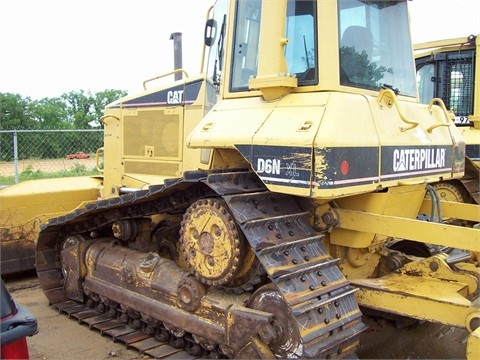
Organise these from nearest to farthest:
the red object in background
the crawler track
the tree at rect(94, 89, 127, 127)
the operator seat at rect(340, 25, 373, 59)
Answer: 1. the crawler track
2. the operator seat at rect(340, 25, 373, 59)
3. the red object in background
4. the tree at rect(94, 89, 127, 127)

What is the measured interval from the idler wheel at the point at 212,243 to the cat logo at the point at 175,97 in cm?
186

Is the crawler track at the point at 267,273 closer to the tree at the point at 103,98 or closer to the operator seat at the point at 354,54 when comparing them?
the operator seat at the point at 354,54

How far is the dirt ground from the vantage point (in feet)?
13.1

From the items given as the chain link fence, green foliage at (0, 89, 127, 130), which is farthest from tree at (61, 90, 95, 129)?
the chain link fence

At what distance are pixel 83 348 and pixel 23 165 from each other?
309 inches

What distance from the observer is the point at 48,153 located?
1153cm

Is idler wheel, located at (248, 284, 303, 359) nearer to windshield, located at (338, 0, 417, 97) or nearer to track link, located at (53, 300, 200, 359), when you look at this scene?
track link, located at (53, 300, 200, 359)

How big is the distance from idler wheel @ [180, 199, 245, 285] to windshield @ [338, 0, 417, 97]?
120 centimetres

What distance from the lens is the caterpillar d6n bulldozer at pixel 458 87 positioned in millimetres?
6930

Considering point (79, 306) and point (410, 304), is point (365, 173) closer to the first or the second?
point (410, 304)

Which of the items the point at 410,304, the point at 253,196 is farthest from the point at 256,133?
the point at 410,304

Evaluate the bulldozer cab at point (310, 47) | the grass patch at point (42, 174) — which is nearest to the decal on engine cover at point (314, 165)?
the bulldozer cab at point (310, 47)

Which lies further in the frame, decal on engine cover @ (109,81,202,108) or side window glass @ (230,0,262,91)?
decal on engine cover @ (109,81,202,108)

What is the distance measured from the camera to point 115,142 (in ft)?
18.8
